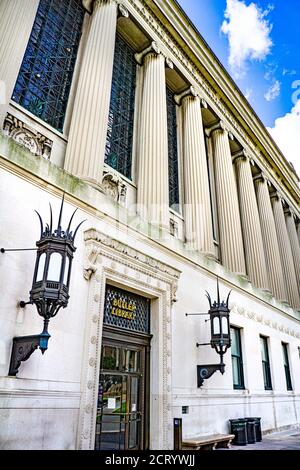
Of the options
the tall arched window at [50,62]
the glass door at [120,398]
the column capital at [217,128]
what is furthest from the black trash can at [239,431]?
the column capital at [217,128]

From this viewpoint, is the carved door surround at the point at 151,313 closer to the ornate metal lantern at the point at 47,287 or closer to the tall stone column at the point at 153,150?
the ornate metal lantern at the point at 47,287

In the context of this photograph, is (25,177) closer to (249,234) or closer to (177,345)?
(177,345)

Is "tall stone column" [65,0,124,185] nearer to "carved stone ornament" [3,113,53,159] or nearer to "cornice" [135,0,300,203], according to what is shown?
"carved stone ornament" [3,113,53,159]

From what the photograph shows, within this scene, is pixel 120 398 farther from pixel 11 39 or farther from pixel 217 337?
pixel 11 39

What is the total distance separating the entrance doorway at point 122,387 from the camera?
→ 767cm

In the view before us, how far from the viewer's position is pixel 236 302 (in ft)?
45.6

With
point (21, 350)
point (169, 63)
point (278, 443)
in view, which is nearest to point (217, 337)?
point (278, 443)

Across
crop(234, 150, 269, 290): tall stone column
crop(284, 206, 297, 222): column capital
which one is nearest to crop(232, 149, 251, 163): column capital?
crop(234, 150, 269, 290): tall stone column

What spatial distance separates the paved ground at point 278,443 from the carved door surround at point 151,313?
11.2 feet

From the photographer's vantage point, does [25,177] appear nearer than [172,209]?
Yes

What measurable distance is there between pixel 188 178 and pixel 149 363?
321 inches

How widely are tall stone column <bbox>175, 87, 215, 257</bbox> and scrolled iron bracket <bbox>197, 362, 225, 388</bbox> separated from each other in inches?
177

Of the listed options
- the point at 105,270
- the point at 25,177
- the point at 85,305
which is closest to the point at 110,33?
the point at 25,177

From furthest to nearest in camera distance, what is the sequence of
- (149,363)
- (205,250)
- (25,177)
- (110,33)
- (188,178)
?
(188,178)
(205,250)
(110,33)
(149,363)
(25,177)
